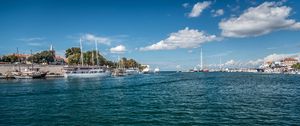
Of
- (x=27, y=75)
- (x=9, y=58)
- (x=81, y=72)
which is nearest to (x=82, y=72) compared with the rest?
(x=81, y=72)

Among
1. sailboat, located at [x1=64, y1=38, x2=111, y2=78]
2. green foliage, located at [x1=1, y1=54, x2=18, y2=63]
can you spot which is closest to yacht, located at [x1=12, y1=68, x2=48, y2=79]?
sailboat, located at [x1=64, y1=38, x2=111, y2=78]

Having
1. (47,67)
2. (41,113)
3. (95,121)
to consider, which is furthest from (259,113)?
(47,67)

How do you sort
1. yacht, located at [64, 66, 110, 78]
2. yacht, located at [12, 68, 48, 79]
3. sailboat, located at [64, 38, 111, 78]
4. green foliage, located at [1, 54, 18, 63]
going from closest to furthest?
yacht, located at [12, 68, 48, 79] → sailboat, located at [64, 38, 111, 78] → yacht, located at [64, 66, 110, 78] → green foliage, located at [1, 54, 18, 63]

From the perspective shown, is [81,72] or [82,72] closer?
[81,72]

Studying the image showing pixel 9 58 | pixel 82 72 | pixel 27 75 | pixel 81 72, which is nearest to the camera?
pixel 27 75

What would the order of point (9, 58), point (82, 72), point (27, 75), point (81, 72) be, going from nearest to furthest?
point (27, 75)
point (81, 72)
point (82, 72)
point (9, 58)

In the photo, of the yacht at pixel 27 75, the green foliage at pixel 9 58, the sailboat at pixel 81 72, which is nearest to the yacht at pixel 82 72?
the sailboat at pixel 81 72

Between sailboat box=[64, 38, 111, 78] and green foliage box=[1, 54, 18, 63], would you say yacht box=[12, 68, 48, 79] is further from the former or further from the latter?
green foliage box=[1, 54, 18, 63]

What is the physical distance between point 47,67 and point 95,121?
165m

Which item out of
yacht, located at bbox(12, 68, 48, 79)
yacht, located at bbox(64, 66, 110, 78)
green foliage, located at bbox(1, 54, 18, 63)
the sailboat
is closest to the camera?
yacht, located at bbox(12, 68, 48, 79)

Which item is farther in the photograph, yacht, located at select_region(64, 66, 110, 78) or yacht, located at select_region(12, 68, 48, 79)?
yacht, located at select_region(64, 66, 110, 78)

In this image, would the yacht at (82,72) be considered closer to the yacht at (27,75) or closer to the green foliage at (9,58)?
the yacht at (27,75)

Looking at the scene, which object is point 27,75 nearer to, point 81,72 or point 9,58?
point 81,72

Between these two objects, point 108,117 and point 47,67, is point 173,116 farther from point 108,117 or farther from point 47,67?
point 47,67
